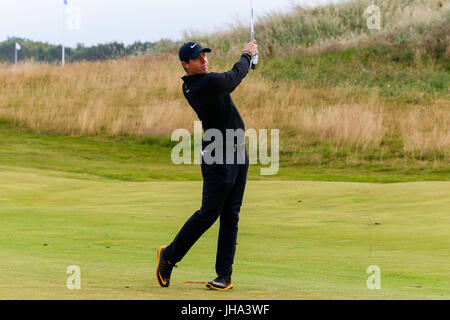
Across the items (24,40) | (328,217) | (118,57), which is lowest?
(328,217)

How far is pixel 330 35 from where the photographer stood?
38.2 metres

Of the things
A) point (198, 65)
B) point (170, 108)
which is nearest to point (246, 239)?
point (198, 65)

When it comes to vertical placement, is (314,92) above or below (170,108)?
above

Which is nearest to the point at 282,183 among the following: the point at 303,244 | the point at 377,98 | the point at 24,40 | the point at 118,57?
the point at 303,244

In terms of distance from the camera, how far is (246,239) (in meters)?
9.41

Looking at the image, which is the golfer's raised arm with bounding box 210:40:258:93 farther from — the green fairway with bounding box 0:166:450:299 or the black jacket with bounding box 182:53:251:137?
the green fairway with bounding box 0:166:450:299

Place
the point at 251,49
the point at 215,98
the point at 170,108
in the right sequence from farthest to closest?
the point at 170,108 < the point at 251,49 < the point at 215,98

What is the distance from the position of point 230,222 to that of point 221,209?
132 mm

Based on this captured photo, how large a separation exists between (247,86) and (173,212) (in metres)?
16.5

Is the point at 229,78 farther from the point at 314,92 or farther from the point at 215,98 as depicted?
the point at 314,92

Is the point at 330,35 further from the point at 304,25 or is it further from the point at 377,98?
the point at 377,98

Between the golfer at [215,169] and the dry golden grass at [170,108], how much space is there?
16301mm

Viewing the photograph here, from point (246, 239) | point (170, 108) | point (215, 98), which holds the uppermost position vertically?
point (215, 98)
